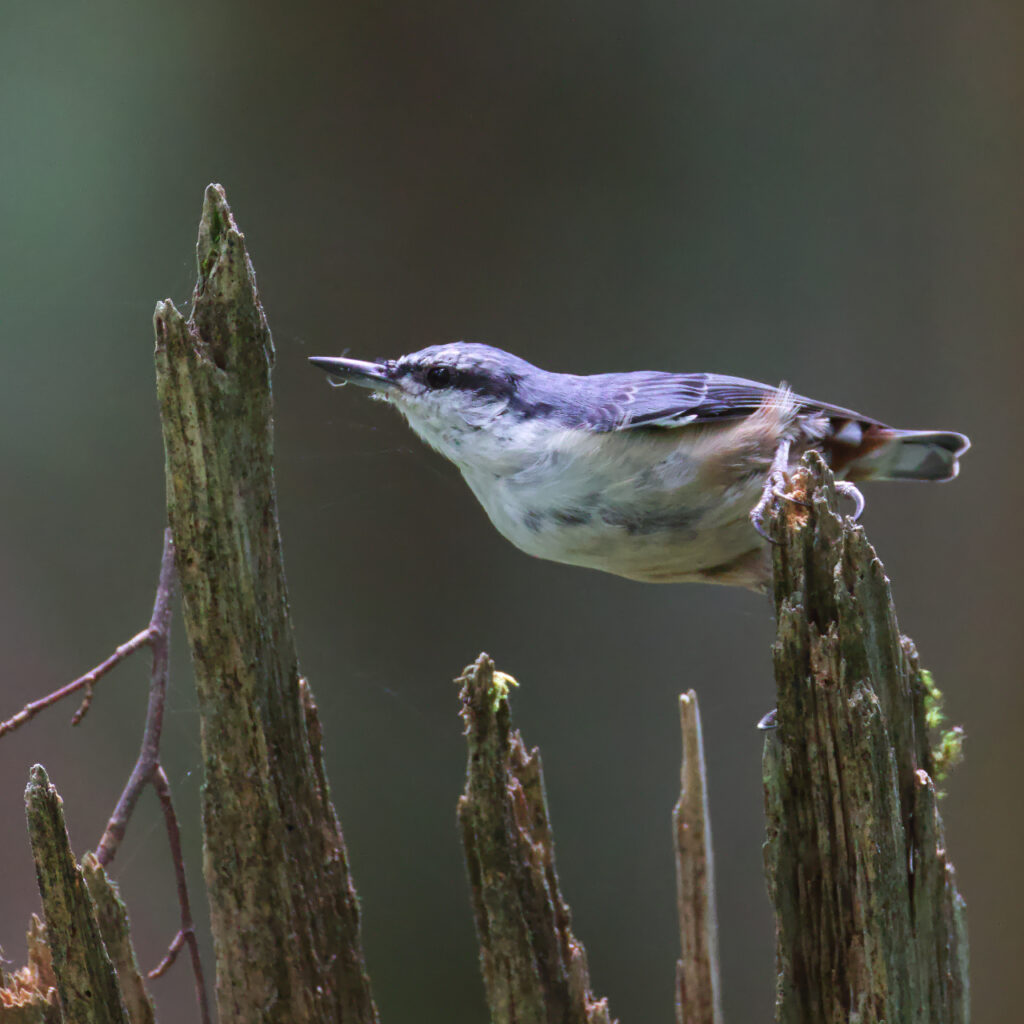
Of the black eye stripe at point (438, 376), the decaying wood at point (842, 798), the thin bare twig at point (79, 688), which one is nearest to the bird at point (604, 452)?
the black eye stripe at point (438, 376)

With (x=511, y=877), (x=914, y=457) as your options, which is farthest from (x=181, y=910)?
(x=914, y=457)

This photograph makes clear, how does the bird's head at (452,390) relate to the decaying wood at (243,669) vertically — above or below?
above

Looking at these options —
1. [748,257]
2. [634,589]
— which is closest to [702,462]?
[634,589]

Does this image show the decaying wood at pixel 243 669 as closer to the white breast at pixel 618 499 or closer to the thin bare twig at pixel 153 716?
the thin bare twig at pixel 153 716

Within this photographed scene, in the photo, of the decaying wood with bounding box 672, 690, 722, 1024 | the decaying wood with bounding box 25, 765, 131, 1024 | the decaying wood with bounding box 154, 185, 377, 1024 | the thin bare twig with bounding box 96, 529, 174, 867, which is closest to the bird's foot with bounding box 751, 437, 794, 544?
the decaying wood with bounding box 672, 690, 722, 1024

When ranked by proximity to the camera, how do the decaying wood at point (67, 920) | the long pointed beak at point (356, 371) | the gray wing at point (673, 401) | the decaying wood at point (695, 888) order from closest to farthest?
the decaying wood at point (67, 920) → the long pointed beak at point (356, 371) → the gray wing at point (673, 401) → the decaying wood at point (695, 888)

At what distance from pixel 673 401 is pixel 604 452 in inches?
6.2

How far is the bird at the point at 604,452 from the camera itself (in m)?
1.35

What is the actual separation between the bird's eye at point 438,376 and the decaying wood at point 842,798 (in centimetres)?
51

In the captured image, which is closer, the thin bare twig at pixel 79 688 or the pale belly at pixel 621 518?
the thin bare twig at pixel 79 688

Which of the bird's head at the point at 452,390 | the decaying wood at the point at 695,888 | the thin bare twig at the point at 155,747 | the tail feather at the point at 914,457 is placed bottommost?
the decaying wood at the point at 695,888

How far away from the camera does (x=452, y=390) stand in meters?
1.38

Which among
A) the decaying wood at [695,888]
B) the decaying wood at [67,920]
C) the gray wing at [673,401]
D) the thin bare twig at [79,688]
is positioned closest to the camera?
the decaying wood at [67,920]

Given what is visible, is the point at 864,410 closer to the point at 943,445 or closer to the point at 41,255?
the point at 943,445
